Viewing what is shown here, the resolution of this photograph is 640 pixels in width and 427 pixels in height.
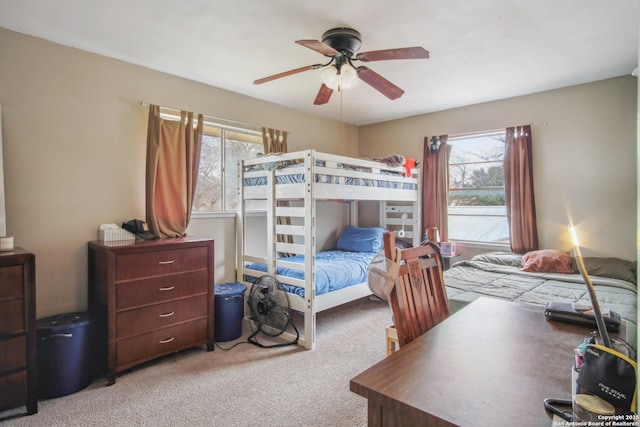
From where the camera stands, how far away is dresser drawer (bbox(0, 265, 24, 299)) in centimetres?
193

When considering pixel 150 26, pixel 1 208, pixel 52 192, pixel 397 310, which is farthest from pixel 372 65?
pixel 1 208

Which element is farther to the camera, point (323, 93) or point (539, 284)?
point (539, 284)

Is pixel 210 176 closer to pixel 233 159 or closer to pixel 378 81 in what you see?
pixel 233 159

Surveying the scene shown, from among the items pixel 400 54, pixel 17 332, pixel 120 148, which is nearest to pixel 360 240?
pixel 400 54

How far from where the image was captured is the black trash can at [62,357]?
2146mm

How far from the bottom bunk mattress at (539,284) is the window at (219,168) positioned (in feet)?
7.67

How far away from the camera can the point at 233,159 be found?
3736mm

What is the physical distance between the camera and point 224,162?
3.65 meters

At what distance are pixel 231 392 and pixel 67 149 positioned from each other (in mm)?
2172

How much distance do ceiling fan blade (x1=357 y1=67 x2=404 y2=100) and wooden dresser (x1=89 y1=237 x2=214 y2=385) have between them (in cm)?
180

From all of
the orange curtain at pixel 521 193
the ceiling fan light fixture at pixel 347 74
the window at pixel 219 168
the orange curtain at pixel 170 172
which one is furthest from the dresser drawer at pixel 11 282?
the orange curtain at pixel 521 193

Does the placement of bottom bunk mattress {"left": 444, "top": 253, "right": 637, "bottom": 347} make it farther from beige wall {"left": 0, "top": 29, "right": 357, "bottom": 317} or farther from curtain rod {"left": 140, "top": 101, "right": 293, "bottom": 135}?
beige wall {"left": 0, "top": 29, "right": 357, "bottom": 317}

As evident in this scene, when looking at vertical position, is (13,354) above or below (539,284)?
below

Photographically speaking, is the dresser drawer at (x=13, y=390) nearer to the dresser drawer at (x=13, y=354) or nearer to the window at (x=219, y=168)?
the dresser drawer at (x=13, y=354)
